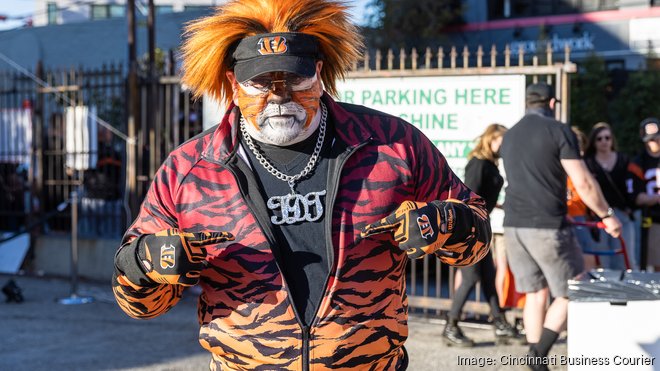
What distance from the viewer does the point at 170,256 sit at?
7.53 ft

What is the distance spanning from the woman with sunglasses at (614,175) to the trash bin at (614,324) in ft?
10.1

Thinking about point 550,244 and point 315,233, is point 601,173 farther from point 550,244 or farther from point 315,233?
point 315,233

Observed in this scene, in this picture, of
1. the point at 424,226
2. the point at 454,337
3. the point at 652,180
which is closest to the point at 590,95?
the point at 652,180

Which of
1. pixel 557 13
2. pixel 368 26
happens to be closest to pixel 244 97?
pixel 368 26

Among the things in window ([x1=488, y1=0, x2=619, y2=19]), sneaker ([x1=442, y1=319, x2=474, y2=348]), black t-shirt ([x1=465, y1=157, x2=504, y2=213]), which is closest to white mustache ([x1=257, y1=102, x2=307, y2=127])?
black t-shirt ([x1=465, y1=157, x2=504, y2=213])

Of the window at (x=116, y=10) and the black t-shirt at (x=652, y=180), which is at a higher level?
the window at (x=116, y=10)

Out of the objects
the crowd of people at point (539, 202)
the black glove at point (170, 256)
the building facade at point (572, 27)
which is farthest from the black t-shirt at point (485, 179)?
the building facade at point (572, 27)

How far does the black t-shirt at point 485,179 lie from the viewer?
20.4ft

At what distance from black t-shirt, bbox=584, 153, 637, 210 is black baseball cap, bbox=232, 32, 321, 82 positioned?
5.34 metres

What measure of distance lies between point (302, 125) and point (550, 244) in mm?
3202

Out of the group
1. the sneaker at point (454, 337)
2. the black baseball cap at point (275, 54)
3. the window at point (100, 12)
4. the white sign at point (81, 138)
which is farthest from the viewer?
the window at point (100, 12)

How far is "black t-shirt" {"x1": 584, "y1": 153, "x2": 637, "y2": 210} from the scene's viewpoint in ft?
24.1

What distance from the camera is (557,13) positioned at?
1989 centimetres

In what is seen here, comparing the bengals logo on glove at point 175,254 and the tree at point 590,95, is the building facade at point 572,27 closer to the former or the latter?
the tree at point 590,95
